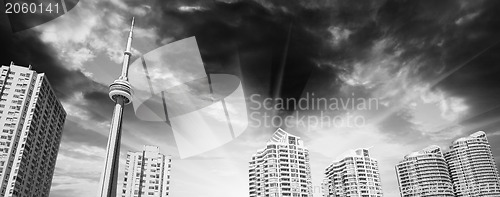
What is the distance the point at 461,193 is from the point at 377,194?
59808mm

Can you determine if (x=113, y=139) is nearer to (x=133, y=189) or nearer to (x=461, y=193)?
(x=133, y=189)

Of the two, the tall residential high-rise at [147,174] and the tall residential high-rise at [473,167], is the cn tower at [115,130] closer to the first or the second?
the tall residential high-rise at [147,174]

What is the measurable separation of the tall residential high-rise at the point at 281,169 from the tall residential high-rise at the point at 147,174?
3034cm

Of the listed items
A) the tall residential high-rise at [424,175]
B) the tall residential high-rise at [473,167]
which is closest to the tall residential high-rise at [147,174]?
the tall residential high-rise at [424,175]

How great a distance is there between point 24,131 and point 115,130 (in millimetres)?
26747

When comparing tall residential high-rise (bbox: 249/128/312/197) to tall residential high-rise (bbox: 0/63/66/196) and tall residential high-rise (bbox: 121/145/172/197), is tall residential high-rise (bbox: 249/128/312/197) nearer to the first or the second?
tall residential high-rise (bbox: 121/145/172/197)

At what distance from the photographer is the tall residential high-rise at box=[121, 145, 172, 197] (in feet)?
321

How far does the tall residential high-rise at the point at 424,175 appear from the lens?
147250mm

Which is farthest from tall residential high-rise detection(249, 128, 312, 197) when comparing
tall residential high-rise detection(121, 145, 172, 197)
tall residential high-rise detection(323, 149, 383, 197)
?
tall residential high-rise detection(121, 145, 172, 197)

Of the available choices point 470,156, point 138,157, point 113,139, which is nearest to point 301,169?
point 138,157

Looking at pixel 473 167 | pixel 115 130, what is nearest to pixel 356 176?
pixel 473 167

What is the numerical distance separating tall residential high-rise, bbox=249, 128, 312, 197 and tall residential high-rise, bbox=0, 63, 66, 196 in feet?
214

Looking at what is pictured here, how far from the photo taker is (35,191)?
98562mm

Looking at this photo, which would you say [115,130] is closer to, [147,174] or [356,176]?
[147,174]
